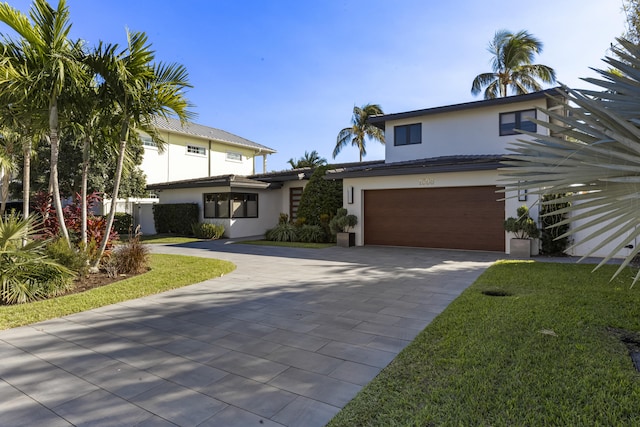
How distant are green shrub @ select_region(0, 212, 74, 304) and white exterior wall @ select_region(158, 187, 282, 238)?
428 inches

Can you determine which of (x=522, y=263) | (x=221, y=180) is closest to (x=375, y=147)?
(x=221, y=180)

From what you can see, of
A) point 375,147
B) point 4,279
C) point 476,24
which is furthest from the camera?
point 375,147

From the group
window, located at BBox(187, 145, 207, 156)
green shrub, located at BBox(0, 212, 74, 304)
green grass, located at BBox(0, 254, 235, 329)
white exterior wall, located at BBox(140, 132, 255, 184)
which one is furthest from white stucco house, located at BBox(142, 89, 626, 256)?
green shrub, located at BBox(0, 212, 74, 304)

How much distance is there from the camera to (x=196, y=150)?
2383 centimetres

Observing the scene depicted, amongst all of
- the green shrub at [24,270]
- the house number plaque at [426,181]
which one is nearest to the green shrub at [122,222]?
→ the green shrub at [24,270]

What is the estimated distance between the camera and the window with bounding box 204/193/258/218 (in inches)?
681

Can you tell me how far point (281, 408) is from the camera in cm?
267

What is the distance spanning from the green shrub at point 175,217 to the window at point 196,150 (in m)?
5.33

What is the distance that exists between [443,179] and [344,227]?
4069mm

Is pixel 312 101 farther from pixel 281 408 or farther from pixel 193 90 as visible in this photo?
pixel 281 408

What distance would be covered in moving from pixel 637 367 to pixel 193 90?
8.61m

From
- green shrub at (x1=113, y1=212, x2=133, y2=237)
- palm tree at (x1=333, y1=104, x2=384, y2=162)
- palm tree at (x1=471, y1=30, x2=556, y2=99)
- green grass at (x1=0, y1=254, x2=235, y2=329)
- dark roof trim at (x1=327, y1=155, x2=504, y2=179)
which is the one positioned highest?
palm tree at (x1=471, y1=30, x2=556, y2=99)

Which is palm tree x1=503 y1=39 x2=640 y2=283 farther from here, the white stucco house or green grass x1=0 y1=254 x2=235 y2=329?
the white stucco house

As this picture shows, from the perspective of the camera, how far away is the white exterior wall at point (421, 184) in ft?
36.4
